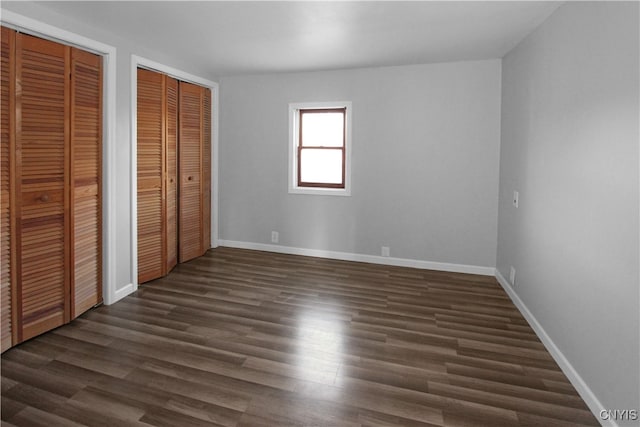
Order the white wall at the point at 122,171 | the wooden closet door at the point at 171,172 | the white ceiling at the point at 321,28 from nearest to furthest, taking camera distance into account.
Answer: the white ceiling at the point at 321,28
the white wall at the point at 122,171
the wooden closet door at the point at 171,172

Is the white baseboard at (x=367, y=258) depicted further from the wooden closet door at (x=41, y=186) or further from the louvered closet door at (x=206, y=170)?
the wooden closet door at (x=41, y=186)

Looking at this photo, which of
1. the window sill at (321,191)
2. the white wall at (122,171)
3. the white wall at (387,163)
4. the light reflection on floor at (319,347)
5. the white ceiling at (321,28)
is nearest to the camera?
the light reflection on floor at (319,347)

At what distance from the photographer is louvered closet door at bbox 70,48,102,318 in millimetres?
3168

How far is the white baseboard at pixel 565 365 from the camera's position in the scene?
6.84 ft

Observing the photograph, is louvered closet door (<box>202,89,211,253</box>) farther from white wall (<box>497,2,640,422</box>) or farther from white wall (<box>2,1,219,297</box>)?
white wall (<box>497,2,640,422</box>)

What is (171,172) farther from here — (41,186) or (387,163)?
(387,163)

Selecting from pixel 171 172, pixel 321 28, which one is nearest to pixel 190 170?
pixel 171 172

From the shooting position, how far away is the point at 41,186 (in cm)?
291

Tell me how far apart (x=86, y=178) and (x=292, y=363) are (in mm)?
2280

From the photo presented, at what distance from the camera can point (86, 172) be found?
10.9 feet

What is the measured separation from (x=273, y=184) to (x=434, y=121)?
2.24m

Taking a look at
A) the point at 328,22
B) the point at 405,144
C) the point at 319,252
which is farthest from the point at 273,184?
the point at 328,22

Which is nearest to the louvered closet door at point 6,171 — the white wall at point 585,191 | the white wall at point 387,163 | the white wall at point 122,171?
the white wall at point 122,171

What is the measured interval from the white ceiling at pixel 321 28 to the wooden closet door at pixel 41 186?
0.48 m
